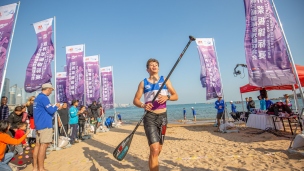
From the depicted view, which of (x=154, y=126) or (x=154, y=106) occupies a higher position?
(x=154, y=106)

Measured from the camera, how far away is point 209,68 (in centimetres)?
1111

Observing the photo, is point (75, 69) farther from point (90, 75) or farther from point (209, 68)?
point (209, 68)

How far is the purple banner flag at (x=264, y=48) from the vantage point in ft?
17.4

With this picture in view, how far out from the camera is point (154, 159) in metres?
2.74

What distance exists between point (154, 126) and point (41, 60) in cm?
752

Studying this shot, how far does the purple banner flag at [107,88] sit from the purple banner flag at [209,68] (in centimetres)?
1050

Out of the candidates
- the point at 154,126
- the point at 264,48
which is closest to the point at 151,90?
the point at 154,126

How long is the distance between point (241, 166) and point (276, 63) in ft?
11.9

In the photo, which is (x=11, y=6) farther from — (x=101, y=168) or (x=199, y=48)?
(x=199, y=48)

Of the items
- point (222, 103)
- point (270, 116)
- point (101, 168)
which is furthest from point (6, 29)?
point (270, 116)

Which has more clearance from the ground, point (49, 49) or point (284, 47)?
point (49, 49)

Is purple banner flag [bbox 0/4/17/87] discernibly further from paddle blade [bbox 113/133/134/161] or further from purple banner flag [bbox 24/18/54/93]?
paddle blade [bbox 113/133/134/161]

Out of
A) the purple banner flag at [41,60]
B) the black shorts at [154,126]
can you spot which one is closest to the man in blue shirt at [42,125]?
the black shorts at [154,126]

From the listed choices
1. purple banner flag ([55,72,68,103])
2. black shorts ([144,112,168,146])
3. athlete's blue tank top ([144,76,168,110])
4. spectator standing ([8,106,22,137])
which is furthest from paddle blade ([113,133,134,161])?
purple banner flag ([55,72,68,103])
